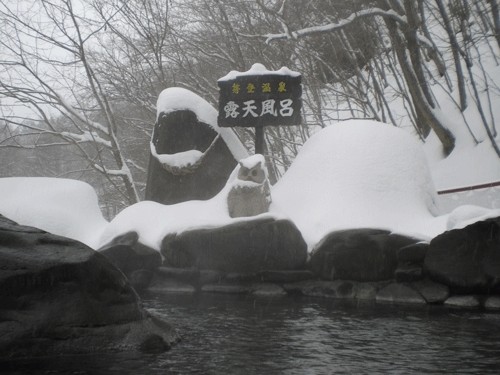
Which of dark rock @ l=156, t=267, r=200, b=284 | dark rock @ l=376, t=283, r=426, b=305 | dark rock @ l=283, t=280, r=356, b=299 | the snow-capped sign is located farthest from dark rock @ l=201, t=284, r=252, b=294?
the snow-capped sign

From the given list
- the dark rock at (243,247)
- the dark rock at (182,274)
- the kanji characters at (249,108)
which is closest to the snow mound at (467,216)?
the dark rock at (243,247)

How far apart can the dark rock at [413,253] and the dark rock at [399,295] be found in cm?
32

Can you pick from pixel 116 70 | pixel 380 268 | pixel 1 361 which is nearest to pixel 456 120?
pixel 380 268

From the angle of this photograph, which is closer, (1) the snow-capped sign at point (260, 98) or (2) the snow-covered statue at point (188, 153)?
(1) the snow-capped sign at point (260, 98)

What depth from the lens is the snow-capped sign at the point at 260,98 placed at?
9422 mm

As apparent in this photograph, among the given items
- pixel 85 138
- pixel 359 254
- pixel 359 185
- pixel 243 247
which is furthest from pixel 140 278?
pixel 85 138

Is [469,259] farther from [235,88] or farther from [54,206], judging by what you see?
[54,206]

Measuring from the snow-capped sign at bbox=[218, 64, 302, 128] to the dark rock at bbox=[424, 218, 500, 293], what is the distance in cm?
335

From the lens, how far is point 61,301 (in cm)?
418

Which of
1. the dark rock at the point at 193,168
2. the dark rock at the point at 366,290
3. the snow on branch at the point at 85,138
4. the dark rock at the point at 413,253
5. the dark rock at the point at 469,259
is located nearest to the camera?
the dark rock at the point at 469,259

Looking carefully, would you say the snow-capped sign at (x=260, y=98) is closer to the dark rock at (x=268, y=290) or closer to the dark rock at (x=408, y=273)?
the dark rock at (x=268, y=290)

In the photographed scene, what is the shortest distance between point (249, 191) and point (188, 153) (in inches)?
73.4

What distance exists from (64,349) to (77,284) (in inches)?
18.5

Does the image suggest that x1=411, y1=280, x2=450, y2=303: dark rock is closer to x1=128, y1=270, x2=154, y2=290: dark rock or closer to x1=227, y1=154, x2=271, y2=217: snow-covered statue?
x1=227, y1=154, x2=271, y2=217: snow-covered statue
